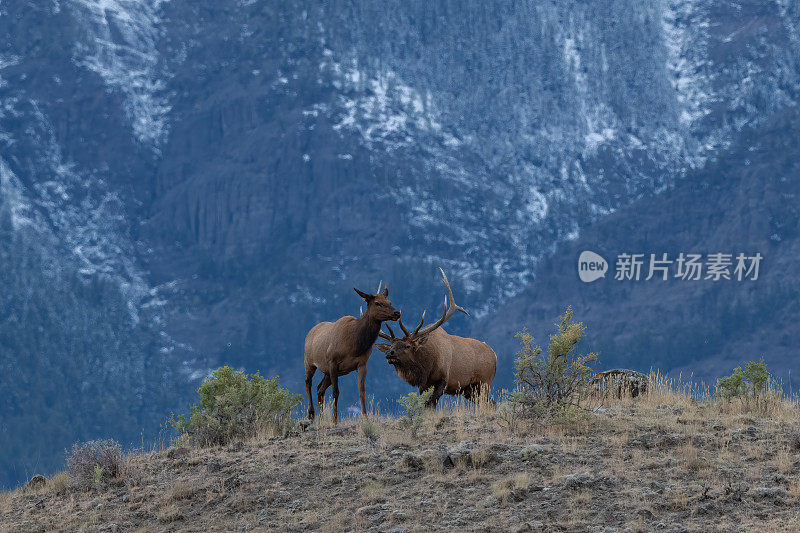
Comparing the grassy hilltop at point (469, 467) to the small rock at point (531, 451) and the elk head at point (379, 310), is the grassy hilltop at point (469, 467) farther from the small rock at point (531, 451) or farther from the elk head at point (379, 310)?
the elk head at point (379, 310)

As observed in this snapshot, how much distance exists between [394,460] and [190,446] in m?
4.57

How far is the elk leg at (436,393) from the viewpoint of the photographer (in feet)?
73.2

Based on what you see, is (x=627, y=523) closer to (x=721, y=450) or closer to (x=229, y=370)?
(x=721, y=450)

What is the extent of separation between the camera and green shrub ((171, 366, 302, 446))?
19109 mm

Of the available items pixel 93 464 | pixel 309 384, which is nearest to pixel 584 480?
pixel 93 464

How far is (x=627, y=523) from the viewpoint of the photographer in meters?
12.9

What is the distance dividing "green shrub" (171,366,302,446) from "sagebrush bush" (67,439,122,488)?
5.47 feet

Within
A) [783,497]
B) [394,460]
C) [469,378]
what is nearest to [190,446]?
[394,460]

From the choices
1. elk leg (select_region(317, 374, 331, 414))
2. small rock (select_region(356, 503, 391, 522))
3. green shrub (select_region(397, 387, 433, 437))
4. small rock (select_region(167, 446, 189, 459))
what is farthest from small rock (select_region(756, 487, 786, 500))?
elk leg (select_region(317, 374, 331, 414))

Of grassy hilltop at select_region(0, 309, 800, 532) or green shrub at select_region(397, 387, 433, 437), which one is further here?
green shrub at select_region(397, 387, 433, 437)

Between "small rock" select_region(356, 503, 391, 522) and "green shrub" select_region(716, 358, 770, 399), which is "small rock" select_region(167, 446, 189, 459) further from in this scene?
"green shrub" select_region(716, 358, 770, 399)

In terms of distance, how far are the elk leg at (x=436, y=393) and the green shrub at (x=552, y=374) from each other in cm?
447

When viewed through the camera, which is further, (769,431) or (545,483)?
(769,431)

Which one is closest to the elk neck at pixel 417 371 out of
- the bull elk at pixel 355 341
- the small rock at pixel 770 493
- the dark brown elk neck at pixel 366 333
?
the bull elk at pixel 355 341
